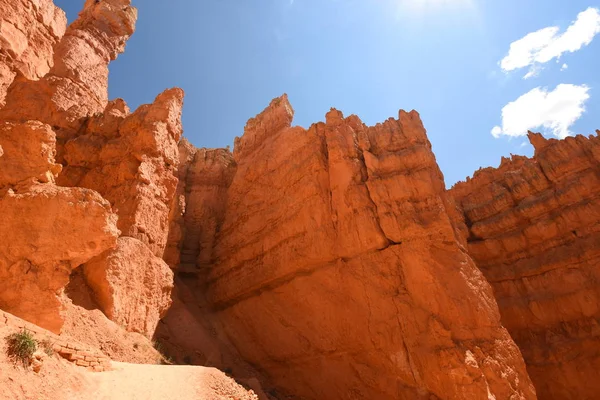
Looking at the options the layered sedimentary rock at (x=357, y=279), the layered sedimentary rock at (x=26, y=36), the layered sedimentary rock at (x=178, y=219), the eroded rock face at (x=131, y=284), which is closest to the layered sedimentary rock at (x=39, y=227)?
the layered sedimentary rock at (x=26, y=36)

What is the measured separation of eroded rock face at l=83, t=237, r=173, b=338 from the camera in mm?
12047

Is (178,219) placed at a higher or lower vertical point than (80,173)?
higher

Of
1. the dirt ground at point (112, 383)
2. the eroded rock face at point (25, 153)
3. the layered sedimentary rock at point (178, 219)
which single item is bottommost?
the dirt ground at point (112, 383)

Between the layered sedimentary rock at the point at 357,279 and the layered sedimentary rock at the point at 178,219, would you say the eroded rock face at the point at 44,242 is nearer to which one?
the layered sedimentary rock at the point at 178,219

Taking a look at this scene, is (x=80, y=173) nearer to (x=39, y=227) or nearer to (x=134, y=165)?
(x=134, y=165)

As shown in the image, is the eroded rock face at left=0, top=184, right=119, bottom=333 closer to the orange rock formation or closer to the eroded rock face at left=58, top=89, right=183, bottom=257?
the orange rock formation

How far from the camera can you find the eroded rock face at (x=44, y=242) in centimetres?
851

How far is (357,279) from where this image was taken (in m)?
14.8

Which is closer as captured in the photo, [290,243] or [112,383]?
[112,383]

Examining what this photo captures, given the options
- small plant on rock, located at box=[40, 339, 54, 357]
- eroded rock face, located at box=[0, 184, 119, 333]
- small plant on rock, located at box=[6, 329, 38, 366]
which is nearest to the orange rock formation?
eroded rock face, located at box=[0, 184, 119, 333]

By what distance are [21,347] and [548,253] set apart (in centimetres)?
2281

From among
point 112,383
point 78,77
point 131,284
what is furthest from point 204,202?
point 112,383

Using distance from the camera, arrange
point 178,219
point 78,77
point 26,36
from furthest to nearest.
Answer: point 178,219, point 78,77, point 26,36

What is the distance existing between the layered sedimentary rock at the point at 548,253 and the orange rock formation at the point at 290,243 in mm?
82
